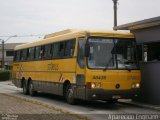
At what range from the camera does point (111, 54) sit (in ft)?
60.7

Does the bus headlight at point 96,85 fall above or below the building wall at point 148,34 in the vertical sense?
below

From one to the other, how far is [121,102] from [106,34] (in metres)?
3.92

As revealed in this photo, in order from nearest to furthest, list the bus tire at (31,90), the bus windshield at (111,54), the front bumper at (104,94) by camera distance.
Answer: the front bumper at (104,94) < the bus windshield at (111,54) < the bus tire at (31,90)

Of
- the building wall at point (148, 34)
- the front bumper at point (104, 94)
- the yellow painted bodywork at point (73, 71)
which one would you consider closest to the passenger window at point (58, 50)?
the yellow painted bodywork at point (73, 71)

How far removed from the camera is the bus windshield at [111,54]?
18.3 metres

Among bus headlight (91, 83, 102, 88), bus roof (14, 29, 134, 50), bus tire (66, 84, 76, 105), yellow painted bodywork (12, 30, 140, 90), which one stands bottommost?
bus tire (66, 84, 76, 105)

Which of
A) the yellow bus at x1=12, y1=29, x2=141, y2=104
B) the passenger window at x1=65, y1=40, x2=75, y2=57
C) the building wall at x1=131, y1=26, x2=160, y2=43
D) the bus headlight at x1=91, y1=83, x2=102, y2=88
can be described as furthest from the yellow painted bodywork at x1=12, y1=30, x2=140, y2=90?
the building wall at x1=131, y1=26, x2=160, y2=43

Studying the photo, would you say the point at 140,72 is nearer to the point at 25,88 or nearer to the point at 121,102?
the point at 121,102

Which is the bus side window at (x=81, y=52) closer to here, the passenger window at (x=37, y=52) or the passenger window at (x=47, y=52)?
the passenger window at (x=47, y=52)

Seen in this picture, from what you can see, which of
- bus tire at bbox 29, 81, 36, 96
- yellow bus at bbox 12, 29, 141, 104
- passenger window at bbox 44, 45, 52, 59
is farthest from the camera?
bus tire at bbox 29, 81, 36, 96

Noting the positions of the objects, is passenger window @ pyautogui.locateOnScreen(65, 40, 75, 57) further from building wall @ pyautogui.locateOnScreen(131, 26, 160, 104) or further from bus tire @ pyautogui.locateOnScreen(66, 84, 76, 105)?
building wall @ pyautogui.locateOnScreen(131, 26, 160, 104)

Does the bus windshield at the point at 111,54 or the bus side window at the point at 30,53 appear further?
the bus side window at the point at 30,53

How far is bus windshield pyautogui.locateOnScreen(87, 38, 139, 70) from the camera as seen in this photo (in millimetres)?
18312

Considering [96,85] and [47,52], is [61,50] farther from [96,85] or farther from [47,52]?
[96,85]
